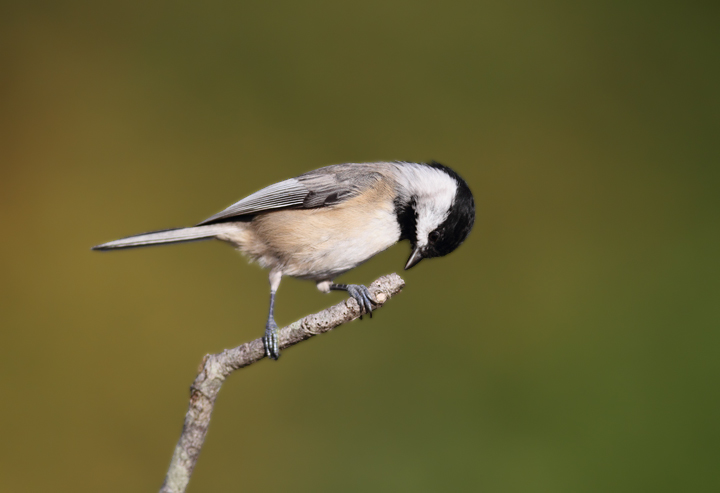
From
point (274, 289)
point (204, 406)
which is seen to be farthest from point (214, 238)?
point (204, 406)

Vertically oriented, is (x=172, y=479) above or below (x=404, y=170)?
below

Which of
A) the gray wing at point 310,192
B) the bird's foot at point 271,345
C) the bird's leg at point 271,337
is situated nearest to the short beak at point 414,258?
the gray wing at point 310,192

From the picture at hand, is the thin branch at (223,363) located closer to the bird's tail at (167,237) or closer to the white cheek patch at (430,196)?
the white cheek patch at (430,196)

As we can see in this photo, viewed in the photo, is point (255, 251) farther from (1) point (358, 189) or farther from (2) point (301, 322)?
(2) point (301, 322)

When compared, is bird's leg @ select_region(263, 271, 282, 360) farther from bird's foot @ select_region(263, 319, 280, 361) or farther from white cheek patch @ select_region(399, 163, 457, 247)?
white cheek patch @ select_region(399, 163, 457, 247)

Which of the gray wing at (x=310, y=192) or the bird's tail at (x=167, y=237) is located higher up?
the gray wing at (x=310, y=192)

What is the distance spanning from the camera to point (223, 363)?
1.38 meters

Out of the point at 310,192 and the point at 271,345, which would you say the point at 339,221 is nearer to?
the point at 310,192

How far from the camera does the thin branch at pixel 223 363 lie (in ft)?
4.23

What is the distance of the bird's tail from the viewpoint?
1.84m

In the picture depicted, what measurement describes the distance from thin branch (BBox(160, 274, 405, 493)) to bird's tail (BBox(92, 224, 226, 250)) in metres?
0.68

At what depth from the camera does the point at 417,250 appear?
1924 mm

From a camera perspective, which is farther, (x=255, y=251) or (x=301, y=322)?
(x=255, y=251)

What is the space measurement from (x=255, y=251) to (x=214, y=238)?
0.18 m
